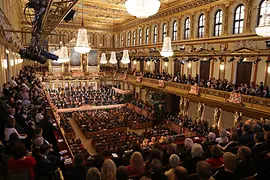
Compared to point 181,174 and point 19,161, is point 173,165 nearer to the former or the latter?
point 181,174

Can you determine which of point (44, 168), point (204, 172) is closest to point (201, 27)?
point (204, 172)

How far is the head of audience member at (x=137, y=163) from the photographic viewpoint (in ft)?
13.2

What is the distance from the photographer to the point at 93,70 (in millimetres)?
34719

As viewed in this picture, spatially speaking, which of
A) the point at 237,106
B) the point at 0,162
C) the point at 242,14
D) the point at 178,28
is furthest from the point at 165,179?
the point at 178,28

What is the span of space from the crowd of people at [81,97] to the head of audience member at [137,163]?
23.5 meters

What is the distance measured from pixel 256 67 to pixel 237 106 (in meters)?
3.47

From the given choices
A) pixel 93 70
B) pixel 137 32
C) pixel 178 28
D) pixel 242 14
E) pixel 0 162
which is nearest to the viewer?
pixel 0 162

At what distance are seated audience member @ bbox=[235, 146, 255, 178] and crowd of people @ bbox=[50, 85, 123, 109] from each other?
2415cm

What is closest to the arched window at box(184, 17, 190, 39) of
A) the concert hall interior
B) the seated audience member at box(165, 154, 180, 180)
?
the concert hall interior

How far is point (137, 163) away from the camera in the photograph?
13.3 feet

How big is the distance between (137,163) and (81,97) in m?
25.6

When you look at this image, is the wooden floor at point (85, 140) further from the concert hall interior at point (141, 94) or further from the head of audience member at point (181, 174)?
the head of audience member at point (181, 174)

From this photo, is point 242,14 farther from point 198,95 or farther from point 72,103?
point 72,103

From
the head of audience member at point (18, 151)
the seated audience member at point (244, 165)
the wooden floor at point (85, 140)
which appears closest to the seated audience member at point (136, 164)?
the seated audience member at point (244, 165)
